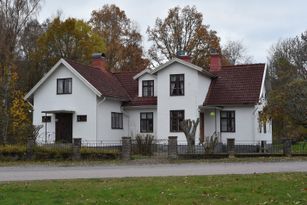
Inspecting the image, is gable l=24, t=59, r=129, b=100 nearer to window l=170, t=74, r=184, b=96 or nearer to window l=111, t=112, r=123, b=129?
window l=111, t=112, r=123, b=129

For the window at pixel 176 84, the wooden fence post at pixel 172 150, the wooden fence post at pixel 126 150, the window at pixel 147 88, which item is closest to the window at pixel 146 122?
the window at pixel 147 88

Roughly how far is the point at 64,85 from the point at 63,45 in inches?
658

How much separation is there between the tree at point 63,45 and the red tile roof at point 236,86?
18.2 meters

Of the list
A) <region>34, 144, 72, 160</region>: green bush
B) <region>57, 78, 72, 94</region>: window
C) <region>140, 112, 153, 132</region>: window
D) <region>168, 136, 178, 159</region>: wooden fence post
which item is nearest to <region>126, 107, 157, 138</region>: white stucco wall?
<region>140, 112, 153, 132</region>: window

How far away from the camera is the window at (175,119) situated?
1396 inches

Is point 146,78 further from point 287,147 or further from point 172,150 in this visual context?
point 287,147

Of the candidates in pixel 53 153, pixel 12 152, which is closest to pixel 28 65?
pixel 12 152

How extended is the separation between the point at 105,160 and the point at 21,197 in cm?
1421

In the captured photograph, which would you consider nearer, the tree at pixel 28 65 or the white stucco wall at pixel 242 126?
the white stucco wall at pixel 242 126

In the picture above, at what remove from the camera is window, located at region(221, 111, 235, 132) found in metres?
35.6

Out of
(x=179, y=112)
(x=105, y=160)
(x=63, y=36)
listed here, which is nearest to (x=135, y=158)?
(x=105, y=160)

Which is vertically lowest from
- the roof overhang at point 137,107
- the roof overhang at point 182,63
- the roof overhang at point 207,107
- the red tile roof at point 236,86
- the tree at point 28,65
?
the roof overhang at point 207,107

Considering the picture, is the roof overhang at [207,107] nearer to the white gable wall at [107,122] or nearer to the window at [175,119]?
the window at [175,119]

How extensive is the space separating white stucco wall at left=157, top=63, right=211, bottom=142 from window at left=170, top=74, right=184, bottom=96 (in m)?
0.21
